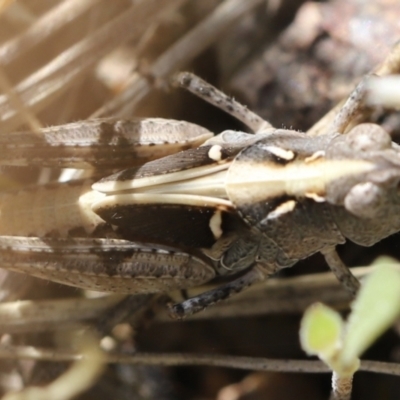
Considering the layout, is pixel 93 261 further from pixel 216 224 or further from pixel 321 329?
pixel 321 329

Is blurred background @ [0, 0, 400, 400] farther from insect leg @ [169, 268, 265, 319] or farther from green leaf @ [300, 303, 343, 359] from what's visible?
green leaf @ [300, 303, 343, 359]

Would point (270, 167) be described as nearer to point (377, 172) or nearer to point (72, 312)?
point (377, 172)

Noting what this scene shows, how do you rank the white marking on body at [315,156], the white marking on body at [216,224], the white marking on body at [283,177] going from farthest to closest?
1. the white marking on body at [216,224]
2. the white marking on body at [315,156]
3. the white marking on body at [283,177]

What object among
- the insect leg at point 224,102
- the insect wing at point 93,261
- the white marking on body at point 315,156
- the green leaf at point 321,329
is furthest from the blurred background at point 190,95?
the green leaf at point 321,329

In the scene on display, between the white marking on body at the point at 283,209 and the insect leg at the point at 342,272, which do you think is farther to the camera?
the insect leg at the point at 342,272

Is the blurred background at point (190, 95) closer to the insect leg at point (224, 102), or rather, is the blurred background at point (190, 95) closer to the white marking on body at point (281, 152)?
the insect leg at point (224, 102)

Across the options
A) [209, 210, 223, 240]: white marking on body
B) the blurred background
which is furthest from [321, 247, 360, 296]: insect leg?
[209, 210, 223, 240]: white marking on body

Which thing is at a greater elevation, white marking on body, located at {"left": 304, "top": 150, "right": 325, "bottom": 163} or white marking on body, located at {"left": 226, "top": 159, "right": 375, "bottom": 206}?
white marking on body, located at {"left": 304, "top": 150, "right": 325, "bottom": 163}

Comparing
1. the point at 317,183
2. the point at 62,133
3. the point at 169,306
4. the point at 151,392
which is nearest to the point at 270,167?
the point at 317,183

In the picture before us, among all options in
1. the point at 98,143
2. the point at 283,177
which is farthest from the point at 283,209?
the point at 98,143
